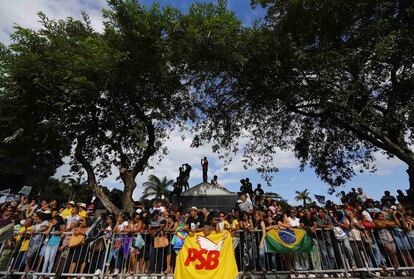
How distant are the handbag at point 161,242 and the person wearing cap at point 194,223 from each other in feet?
2.17

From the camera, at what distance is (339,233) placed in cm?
778

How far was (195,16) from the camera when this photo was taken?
12523mm

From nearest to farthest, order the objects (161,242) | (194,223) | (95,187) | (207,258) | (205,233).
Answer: (207,258) < (205,233) < (161,242) < (194,223) < (95,187)

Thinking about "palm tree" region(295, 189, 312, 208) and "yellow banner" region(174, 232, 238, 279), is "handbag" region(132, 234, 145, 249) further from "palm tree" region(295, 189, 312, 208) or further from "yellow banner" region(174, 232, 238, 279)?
"palm tree" region(295, 189, 312, 208)

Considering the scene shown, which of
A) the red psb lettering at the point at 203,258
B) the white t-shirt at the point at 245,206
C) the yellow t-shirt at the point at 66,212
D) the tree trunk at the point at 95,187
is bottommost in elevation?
the red psb lettering at the point at 203,258

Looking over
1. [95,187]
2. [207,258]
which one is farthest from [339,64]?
[95,187]

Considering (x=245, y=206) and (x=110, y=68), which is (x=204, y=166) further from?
(x=110, y=68)

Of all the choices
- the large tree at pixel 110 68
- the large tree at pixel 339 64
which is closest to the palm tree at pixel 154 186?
the large tree at pixel 110 68

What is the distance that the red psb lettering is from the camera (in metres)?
6.96

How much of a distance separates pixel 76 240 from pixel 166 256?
112 inches

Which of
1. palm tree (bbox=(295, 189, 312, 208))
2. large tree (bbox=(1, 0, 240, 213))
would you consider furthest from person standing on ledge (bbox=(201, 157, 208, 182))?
palm tree (bbox=(295, 189, 312, 208))

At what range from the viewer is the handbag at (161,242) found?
7992 mm

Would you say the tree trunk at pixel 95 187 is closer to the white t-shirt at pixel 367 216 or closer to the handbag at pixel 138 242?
the handbag at pixel 138 242

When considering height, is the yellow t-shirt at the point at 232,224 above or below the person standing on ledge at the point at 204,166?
below
